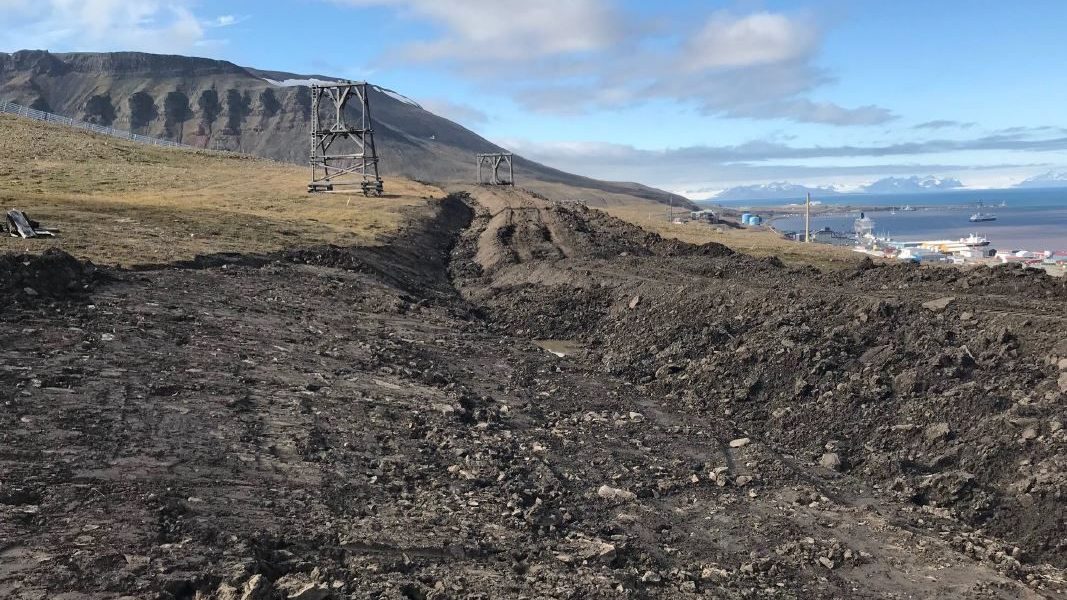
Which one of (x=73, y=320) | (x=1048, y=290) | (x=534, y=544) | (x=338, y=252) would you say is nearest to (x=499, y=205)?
(x=338, y=252)

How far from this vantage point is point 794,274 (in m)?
22.1

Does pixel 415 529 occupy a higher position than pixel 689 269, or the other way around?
pixel 689 269

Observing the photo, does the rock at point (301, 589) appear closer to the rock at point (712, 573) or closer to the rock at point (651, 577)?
the rock at point (651, 577)

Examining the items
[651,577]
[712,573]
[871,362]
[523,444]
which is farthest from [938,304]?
[651,577]

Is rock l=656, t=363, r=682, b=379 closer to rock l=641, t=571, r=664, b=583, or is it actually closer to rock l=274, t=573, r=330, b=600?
rock l=641, t=571, r=664, b=583

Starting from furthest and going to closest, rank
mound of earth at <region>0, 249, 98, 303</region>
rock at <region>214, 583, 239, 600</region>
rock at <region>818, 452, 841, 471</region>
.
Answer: mound of earth at <region>0, 249, 98, 303</region> < rock at <region>818, 452, 841, 471</region> < rock at <region>214, 583, 239, 600</region>

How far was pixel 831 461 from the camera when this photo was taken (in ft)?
Answer: 37.4

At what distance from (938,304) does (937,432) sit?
444 centimetres

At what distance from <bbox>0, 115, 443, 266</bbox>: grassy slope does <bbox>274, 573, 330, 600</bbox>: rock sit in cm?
1287

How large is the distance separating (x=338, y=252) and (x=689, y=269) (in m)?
10.7

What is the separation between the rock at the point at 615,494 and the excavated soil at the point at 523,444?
7cm

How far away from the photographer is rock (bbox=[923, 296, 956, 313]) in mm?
14562

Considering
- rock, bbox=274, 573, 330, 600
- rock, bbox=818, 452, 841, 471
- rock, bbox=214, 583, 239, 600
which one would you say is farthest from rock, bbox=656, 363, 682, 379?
rock, bbox=214, 583, 239, 600

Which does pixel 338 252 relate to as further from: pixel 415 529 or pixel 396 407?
pixel 415 529
